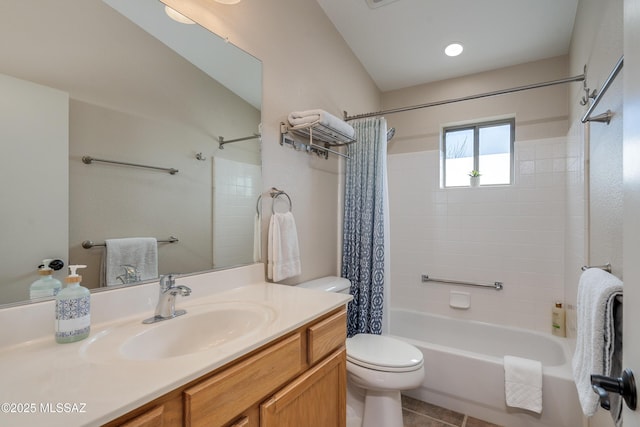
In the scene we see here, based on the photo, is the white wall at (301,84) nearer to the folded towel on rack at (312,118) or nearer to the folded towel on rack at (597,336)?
the folded towel on rack at (312,118)

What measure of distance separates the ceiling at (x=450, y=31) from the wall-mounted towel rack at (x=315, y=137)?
876 mm

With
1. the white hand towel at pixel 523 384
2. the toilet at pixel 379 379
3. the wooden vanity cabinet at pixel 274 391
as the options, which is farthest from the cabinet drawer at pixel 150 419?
the white hand towel at pixel 523 384

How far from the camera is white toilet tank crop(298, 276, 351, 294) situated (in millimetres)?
1906

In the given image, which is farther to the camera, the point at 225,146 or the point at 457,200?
the point at 457,200

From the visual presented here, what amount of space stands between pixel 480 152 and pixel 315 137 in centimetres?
163

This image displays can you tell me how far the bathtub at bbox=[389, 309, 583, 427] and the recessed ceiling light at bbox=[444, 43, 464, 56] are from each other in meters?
2.22

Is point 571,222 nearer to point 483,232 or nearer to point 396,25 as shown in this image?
point 483,232

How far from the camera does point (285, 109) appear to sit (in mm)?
1808

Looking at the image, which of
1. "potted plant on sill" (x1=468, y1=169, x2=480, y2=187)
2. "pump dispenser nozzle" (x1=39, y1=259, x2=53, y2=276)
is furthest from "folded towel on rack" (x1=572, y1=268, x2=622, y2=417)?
"potted plant on sill" (x1=468, y1=169, x2=480, y2=187)

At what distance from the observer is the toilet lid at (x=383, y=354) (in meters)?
1.62

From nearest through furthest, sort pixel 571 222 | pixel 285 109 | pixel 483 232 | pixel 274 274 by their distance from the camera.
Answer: pixel 274 274
pixel 285 109
pixel 571 222
pixel 483 232

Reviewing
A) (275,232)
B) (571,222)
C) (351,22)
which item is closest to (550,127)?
(571,222)

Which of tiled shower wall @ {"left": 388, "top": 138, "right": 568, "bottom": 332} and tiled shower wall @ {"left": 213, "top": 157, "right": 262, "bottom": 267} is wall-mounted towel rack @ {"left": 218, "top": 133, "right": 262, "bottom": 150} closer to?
tiled shower wall @ {"left": 213, "top": 157, "right": 262, "bottom": 267}

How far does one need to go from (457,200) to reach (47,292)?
8.91 ft
